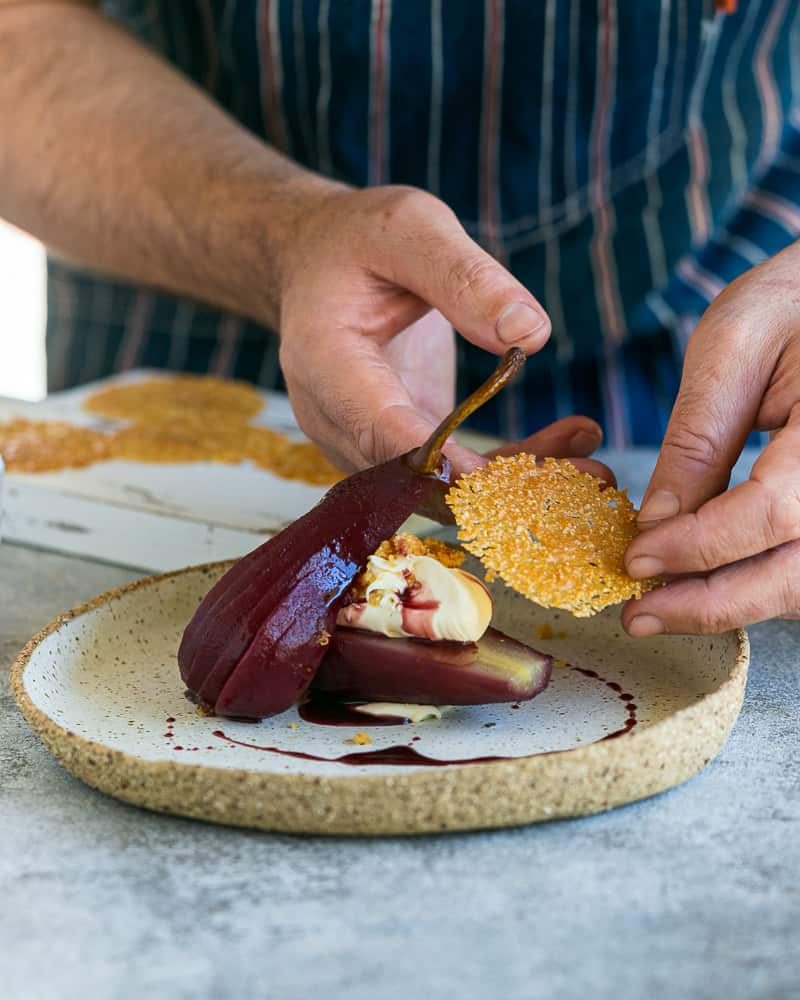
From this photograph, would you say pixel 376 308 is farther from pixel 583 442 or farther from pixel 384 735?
pixel 384 735

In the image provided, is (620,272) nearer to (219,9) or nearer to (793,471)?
(219,9)

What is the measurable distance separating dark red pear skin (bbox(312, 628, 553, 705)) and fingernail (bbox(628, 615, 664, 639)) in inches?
3.0

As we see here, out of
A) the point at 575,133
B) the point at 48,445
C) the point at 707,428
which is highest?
the point at 575,133

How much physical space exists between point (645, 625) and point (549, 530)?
10cm

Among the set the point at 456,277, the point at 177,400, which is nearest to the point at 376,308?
the point at 456,277

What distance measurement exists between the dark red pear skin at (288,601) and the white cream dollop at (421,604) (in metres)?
0.02

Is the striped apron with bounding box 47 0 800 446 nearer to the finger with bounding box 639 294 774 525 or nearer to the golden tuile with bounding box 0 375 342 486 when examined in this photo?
the golden tuile with bounding box 0 375 342 486

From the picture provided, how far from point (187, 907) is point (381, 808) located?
0.13m

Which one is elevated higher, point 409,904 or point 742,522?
point 742,522

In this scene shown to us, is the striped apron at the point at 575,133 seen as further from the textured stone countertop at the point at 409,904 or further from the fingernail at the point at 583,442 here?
the textured stone countertop at the point at 409,904

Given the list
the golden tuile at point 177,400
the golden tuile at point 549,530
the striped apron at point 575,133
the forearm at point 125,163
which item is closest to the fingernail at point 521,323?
the golden tuile at point 549,530

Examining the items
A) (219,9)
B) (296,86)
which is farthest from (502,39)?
(219,9)

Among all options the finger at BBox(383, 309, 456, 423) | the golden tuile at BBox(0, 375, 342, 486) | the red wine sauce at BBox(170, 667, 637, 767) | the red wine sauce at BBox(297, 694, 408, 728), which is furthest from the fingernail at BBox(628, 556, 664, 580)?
the golden tuile at BBox(0, 375, 342, 486)

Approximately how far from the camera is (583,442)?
121cm
